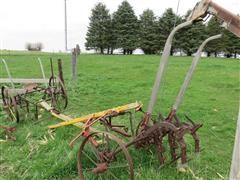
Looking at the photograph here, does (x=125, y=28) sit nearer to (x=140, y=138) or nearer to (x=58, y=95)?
(x=58, y=95)

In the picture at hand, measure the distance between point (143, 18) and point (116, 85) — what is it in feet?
109

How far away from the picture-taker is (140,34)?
4144 cm

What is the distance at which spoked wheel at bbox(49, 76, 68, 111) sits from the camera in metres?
7.34

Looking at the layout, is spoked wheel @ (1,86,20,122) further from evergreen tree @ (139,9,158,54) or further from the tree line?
evergreen tree @ (139,9,158,54)

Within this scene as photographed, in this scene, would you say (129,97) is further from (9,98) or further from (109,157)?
(109,157)

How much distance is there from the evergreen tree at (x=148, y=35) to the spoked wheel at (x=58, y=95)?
32.6 metres

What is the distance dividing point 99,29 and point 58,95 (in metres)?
36.3

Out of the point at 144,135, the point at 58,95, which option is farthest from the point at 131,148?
the point at 58,95

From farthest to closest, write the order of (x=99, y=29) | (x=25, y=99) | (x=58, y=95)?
(x=99, y=29)
(x=58, y=95)
(x=25, y=99)

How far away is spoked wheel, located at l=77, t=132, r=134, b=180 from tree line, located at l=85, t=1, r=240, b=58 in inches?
1327

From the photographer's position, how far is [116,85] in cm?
1117

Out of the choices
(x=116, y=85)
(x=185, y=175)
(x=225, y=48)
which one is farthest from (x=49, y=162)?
(x=225, y=48)

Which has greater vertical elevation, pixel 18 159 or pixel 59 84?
pixel 59 84

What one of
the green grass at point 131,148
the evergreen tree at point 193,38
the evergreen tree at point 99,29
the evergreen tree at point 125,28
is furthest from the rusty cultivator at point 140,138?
the evergreen tree at point 99,29
